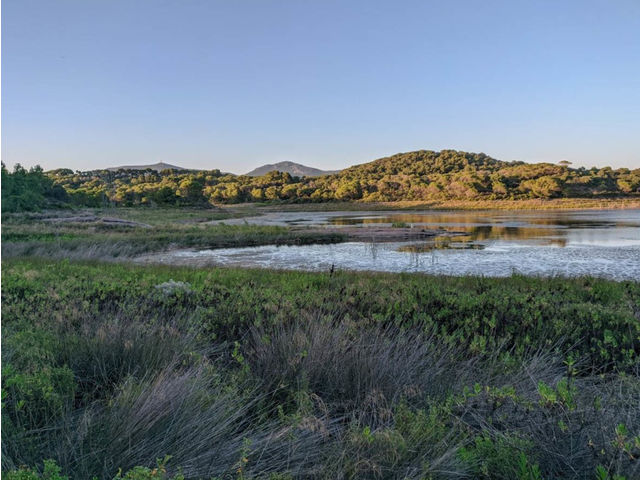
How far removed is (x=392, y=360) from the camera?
3.83m

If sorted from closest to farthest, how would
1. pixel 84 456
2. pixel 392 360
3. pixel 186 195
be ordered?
1. pixel 84 456
2. pixel 392 360
3. pixel 186 195

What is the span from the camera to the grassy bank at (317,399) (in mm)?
2490

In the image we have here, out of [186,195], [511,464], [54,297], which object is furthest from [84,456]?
[186,195]

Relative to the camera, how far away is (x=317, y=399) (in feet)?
10.9

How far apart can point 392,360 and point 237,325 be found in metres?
2.38

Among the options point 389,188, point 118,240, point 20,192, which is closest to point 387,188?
point 389,188

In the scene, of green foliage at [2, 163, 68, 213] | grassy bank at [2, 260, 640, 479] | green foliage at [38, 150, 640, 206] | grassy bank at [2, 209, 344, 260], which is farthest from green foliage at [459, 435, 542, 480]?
green foliage at [38, 150, 640, 206]

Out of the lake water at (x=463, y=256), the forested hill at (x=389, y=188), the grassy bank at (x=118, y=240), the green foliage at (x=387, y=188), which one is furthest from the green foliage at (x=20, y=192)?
the lake water at (x=463, y=256)

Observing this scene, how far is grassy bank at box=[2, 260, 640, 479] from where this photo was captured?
8.17 feet

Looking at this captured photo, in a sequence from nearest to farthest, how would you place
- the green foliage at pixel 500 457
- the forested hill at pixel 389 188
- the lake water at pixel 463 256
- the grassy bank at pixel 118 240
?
1. the green foliage at pixel 500 457
2. the lake water at pixel 463 256
3. the grassy bank at pixel 118 240
4. the forested hill at pixel 389 188

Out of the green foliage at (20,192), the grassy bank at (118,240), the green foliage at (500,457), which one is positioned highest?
the green foliage at (20,192)

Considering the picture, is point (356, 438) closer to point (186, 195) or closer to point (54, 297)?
point (54, 297)

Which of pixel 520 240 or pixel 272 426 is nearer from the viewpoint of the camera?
pixel 272 426

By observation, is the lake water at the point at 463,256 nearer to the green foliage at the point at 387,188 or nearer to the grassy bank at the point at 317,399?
the grassy bank at the point at 317,399
